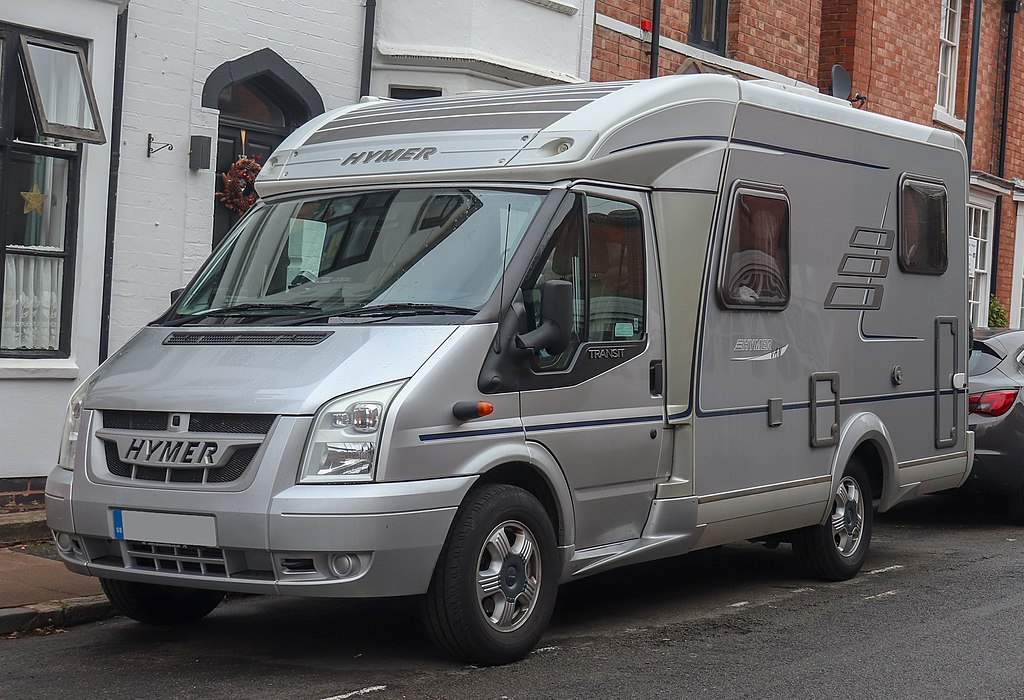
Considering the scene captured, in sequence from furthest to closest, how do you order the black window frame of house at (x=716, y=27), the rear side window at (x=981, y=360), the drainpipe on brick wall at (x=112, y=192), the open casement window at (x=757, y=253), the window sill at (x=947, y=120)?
1. the window sill at (x=947, y=120)
2. the black window frame of house at (x=716, y=27)
3. the rear side window at (x=981, y=360)
4. the drainpipe on brick wall at (x=112, y=192)
5. the open casement window at (x=757, y=253)

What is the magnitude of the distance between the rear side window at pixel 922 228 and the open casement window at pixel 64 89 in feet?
18.4

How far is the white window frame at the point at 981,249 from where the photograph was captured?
75.6 ft

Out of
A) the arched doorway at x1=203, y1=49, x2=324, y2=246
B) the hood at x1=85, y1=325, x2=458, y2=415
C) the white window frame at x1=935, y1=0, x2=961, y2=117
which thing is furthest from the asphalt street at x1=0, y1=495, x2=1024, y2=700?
the white window frame at x1=935, y1=0, x2=961, y2=117

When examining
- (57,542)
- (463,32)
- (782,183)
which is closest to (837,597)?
(782,183)

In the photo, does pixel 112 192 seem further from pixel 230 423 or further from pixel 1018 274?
pixel 1018 274

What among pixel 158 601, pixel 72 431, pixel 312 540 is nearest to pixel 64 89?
pixel 72 431

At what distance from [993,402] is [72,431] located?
7.26 m

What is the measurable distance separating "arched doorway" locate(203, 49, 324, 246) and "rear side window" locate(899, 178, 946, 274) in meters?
5.37

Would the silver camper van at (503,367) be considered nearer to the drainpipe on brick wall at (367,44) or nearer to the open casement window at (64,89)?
the open casement window at (64,89)

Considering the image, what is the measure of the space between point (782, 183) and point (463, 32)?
5798mm

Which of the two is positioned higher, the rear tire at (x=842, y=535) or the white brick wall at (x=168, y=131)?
the white brick wall at (x=168, y=131)

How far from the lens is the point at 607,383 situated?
23.1 ft

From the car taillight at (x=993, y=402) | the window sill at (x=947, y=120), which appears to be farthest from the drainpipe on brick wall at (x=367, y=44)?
the window sill at (x=947, y=120)

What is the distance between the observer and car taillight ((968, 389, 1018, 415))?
11188 millimetres
